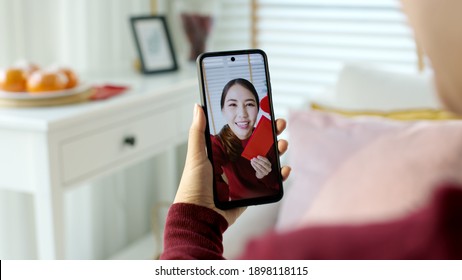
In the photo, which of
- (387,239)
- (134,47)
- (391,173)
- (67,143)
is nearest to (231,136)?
(387,239)

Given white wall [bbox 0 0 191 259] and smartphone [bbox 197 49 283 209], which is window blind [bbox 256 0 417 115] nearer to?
white wall [bbox 0 0 191 259]

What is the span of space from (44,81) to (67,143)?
11 centimetres

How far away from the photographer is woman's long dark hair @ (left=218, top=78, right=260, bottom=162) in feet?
1.07

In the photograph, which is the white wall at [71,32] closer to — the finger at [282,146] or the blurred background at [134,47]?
the blurred background at [134,47]

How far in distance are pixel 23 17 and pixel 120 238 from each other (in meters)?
0.49

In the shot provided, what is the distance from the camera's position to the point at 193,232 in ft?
1.21

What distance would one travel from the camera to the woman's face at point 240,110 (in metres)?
0.33

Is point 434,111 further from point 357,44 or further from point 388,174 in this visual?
point 357,44

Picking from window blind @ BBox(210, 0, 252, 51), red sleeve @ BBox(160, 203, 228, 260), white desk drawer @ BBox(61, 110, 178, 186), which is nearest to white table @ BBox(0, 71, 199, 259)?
white desk drawer @ BBox(61, 110, 178, 186)

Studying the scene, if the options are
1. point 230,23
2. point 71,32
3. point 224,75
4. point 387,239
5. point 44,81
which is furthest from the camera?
point 230,23

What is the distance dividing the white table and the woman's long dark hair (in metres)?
0.55

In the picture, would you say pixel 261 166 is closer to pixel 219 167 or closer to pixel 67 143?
pixel 219 167
